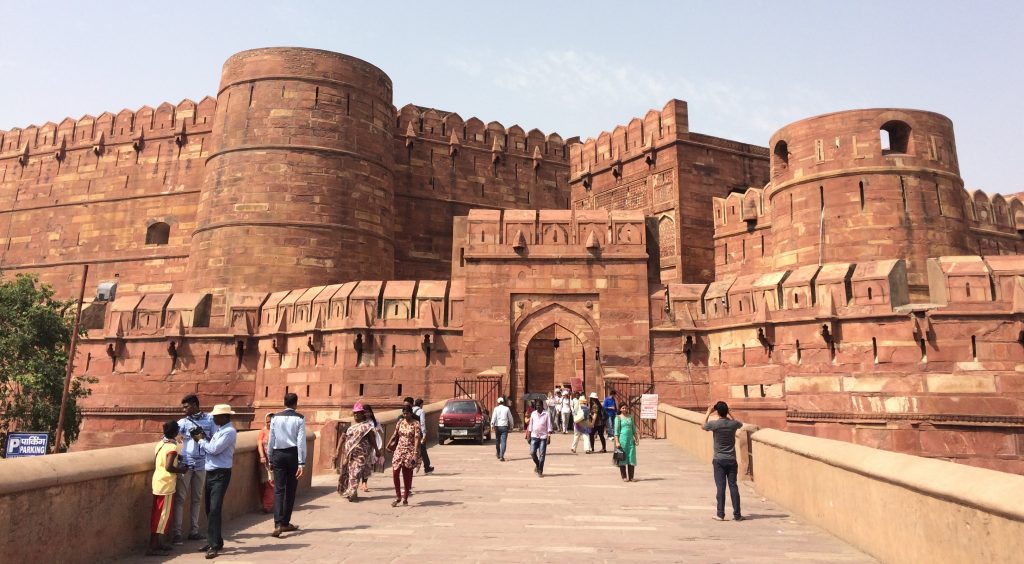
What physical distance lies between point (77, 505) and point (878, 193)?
18.1m

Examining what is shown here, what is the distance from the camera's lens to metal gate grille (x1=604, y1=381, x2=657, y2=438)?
16406 mm

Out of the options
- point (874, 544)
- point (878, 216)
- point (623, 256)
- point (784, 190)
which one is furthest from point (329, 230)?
point (874, 544)

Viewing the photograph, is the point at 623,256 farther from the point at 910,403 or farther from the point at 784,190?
the point at 910,403

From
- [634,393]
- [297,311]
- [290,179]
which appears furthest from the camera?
[290,179]

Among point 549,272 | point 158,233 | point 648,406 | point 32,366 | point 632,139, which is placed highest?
point 632,139

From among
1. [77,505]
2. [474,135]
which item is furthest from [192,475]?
[474,135]

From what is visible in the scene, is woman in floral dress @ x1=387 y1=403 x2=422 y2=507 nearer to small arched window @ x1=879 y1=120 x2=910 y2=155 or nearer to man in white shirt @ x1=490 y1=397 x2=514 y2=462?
man in white shirt @ x1=490 y1=397 x2=514 y2=462

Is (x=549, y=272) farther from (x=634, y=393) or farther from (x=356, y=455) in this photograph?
(x=356, y=455)

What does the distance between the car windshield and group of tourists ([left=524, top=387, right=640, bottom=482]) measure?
1.21 meters

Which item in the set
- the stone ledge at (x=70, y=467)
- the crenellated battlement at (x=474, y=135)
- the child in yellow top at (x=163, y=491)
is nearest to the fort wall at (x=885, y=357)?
the child in yellow top at (x=163, y=491)

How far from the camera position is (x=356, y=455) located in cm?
787

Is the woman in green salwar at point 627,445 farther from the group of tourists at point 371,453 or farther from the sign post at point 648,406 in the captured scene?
the sign post at point 648,406

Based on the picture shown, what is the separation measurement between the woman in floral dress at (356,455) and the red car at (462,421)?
5723 mm

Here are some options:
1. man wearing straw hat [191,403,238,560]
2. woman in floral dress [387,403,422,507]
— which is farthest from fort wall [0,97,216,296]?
man wearing straw hat [191,403,238,560]
